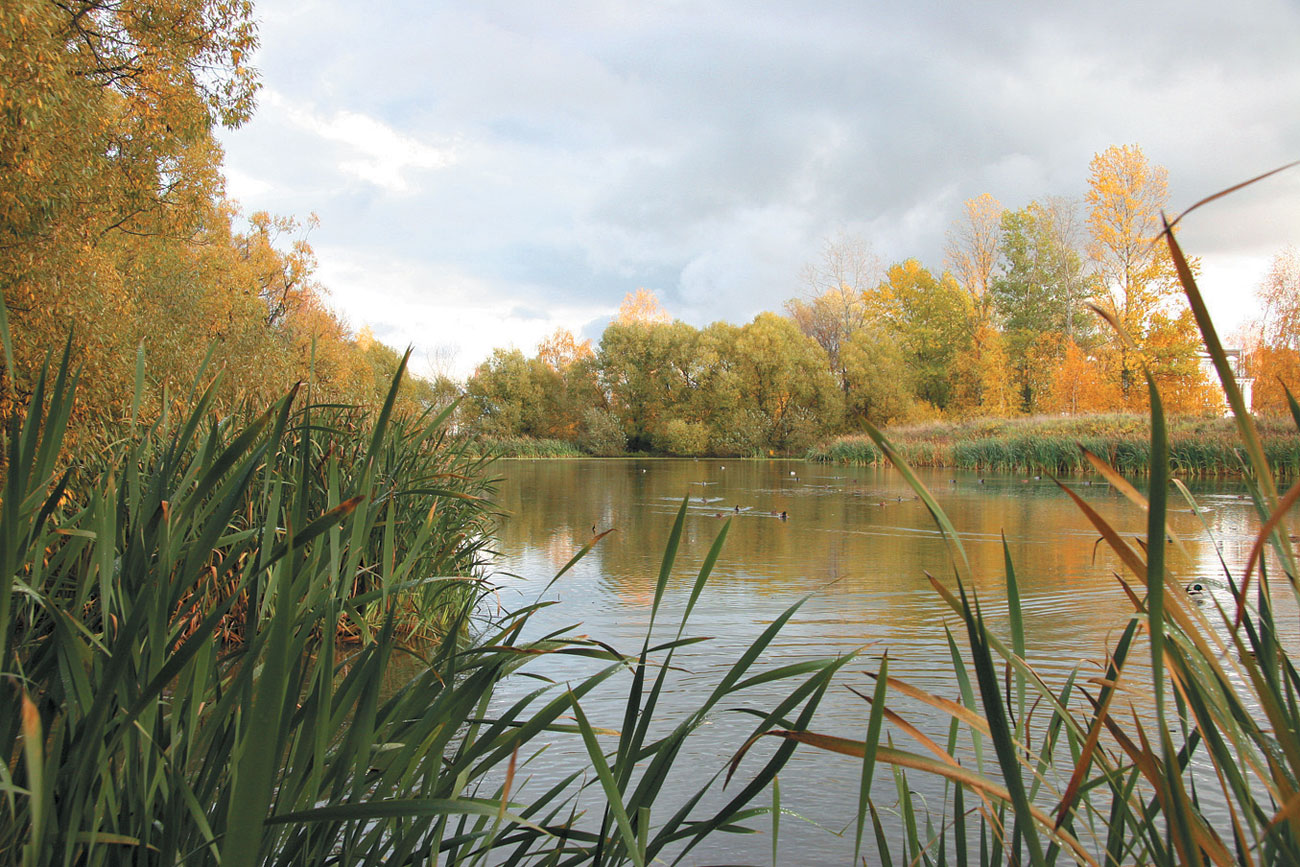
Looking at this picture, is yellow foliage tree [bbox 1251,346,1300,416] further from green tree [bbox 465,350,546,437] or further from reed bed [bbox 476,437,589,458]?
green tree [bbox 465,350,546,437]

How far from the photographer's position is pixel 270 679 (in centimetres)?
68

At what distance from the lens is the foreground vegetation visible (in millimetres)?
16427

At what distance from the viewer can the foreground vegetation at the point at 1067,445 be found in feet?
53.9

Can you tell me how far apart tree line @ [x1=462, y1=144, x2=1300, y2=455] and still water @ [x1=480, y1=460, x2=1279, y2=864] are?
17.8 meters

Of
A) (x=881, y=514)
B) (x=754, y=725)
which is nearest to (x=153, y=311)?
(x=881, y=514)

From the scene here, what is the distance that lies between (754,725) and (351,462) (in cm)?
210

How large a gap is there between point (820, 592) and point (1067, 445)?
15.5 metres

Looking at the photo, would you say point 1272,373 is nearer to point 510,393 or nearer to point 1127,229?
point 1127,229

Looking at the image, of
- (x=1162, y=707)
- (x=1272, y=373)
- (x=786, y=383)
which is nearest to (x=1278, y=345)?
(x=1272, y=373)

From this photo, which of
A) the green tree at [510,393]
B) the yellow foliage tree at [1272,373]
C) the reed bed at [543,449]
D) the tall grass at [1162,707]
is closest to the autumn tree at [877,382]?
the reed bed at [543,449]

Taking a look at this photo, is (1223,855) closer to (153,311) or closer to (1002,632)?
(1002,632)

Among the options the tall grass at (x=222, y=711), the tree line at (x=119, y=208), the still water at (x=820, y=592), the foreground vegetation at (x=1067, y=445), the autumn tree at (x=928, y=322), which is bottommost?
the still water at (x=820, y=592)

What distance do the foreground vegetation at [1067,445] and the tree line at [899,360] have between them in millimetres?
5984

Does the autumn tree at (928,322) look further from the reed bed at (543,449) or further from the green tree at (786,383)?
the reed bed at (543,449)
